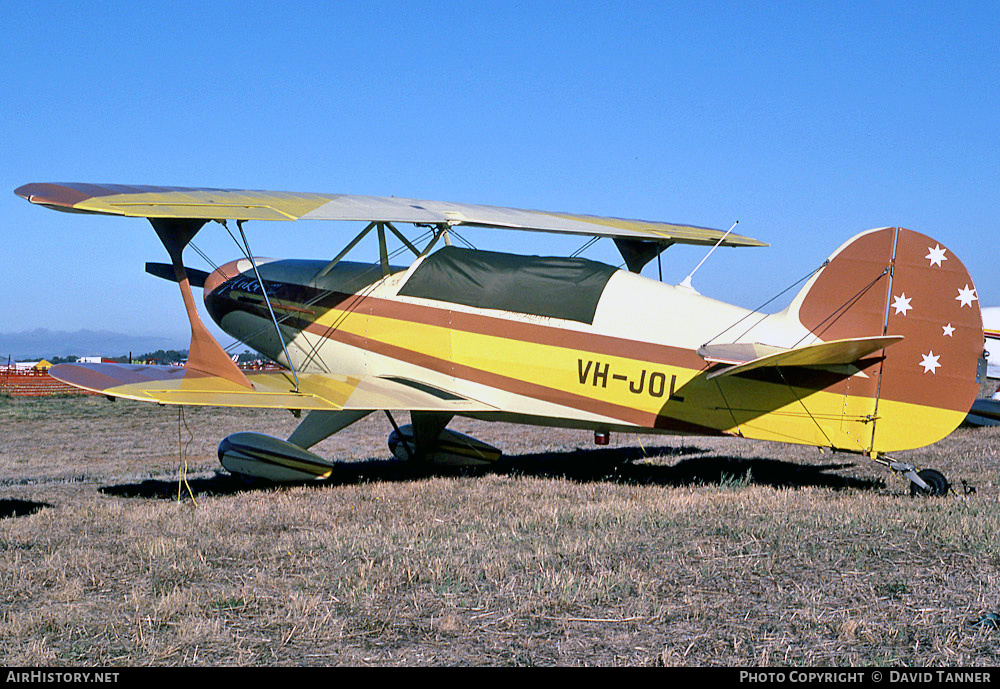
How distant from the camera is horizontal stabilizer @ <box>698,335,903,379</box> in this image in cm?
691

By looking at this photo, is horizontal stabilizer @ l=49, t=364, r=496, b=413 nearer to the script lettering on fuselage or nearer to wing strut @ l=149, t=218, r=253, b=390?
wing strut @ l=149, t=218, r=253, b=390

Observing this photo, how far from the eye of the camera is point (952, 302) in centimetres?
750

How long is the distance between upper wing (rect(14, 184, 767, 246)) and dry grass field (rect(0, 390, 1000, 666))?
273 cm

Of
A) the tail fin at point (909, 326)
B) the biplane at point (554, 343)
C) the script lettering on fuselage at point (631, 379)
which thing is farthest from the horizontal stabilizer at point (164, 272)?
the tail fin at point (909, 326)

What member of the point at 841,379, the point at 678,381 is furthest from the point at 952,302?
the point at 678,381

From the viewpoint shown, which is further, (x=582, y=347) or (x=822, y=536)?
(x=582, y=347)

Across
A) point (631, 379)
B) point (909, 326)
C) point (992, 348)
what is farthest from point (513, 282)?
point (992, 348)

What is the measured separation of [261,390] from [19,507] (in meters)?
2.48

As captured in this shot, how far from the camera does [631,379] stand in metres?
8.41

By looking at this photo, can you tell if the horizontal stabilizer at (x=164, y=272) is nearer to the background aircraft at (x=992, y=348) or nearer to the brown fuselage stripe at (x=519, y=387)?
the brown fuselage stripe at (x=519, y=387)

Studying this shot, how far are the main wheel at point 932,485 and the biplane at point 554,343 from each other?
2cm

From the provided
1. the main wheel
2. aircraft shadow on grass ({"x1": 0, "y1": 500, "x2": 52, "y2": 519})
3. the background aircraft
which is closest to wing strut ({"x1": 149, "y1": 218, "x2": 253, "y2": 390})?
aircraft shadow on grass ({"x1": 0, "y1": 500, "x2": 52, "y2": 519})

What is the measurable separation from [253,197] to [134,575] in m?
4.66
